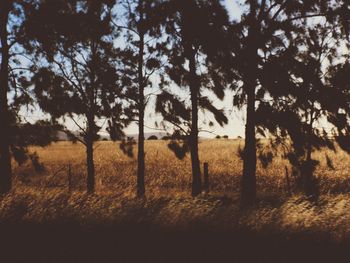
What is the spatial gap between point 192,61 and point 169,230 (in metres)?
8.55

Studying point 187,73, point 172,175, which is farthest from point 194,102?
point 172,175

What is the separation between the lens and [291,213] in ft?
24.7

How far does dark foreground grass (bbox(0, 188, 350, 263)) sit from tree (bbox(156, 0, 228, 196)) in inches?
258

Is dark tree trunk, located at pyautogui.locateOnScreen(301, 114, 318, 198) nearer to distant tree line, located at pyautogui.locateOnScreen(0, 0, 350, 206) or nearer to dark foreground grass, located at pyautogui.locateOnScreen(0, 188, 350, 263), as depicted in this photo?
distant tree line, located at pyautogui.locateOnScreen(0, 0, 350, 206)

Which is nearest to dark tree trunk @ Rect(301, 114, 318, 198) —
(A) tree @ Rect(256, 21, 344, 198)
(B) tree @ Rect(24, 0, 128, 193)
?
(A) tree @ Rect(256, 21, 344, 198)

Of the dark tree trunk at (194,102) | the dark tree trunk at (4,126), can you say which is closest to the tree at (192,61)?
the dark tree trunk at (194,102)

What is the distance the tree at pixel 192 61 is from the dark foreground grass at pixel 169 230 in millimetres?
6556

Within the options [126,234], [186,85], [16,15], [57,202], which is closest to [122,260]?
[126,234]

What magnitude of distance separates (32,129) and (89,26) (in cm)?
422

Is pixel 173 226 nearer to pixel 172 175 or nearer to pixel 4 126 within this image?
pixel 4 126

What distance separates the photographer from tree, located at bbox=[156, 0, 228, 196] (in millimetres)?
13852

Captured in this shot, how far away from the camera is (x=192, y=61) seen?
14875 mm

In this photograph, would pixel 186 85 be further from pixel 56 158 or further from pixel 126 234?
pixel 56 158

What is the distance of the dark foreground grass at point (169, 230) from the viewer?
21.0 feet
